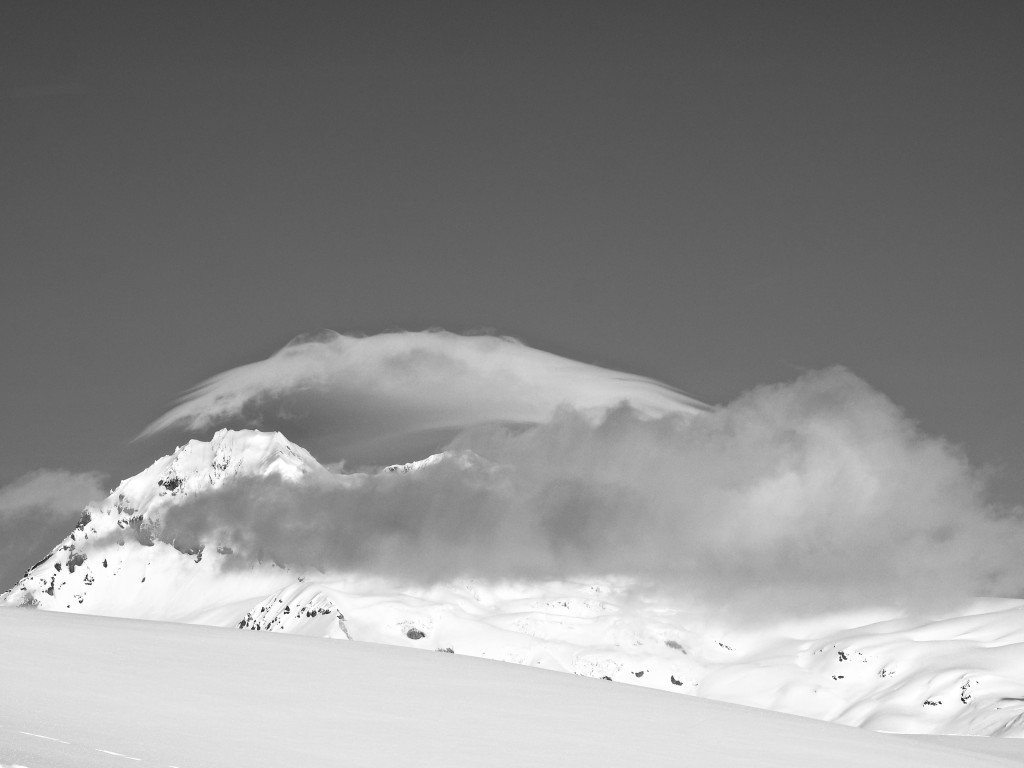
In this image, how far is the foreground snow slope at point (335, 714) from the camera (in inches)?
1077

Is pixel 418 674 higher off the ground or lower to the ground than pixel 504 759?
higher

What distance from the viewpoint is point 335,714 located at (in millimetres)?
33500

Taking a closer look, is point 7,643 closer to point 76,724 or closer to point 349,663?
→ point 349,663

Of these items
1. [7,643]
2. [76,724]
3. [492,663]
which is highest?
[492,663]

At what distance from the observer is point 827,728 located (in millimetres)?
44375

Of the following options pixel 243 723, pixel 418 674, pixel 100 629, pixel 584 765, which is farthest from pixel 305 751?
pixel 100 629

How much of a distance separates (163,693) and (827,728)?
21911 millimetres

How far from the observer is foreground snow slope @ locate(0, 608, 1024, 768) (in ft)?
89.7

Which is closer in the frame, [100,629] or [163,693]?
[163,693]

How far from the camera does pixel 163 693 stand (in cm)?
3400

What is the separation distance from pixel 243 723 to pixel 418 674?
13.4 m

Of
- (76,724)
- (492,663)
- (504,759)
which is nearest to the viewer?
(76,724)

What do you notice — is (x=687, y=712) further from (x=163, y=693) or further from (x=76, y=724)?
(x=76, y=724)

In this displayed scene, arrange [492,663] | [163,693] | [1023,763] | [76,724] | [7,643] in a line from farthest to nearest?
1. [492,663]
2. [1023,763]
3. [7,643]
4. [163,693]
5. [76,724]
